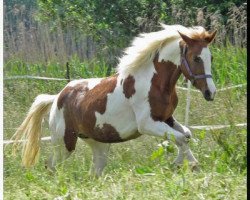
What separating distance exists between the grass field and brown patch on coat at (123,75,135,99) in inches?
24.3

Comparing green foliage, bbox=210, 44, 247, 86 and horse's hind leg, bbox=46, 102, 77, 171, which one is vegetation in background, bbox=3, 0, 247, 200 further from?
horse's hind leg, bbox=46, 102, 77, 171

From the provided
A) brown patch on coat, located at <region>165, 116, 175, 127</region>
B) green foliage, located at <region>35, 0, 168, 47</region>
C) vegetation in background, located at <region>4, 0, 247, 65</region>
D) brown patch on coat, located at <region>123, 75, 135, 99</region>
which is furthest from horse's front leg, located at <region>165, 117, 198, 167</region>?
green foliage, located at <region>35, 0, 168, 47</region>

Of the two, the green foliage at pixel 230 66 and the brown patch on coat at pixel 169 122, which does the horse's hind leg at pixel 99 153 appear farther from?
the green foliage at pixel 230 66

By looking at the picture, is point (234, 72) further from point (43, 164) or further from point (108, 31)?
point (108, 31)

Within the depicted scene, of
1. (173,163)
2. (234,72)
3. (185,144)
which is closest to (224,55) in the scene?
(234,72)

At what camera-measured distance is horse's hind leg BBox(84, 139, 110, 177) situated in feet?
27.6

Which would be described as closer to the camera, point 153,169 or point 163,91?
point 153,169

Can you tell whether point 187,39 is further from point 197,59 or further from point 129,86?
point 129,86

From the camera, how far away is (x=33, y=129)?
9.34m

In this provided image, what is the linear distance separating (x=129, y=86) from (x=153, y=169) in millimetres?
1905

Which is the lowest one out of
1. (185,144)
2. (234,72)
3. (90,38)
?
(90,38)

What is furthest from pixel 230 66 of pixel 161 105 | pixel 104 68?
pixel 161 105

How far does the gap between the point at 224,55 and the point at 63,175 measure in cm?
638

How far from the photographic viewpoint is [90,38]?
1694cm
